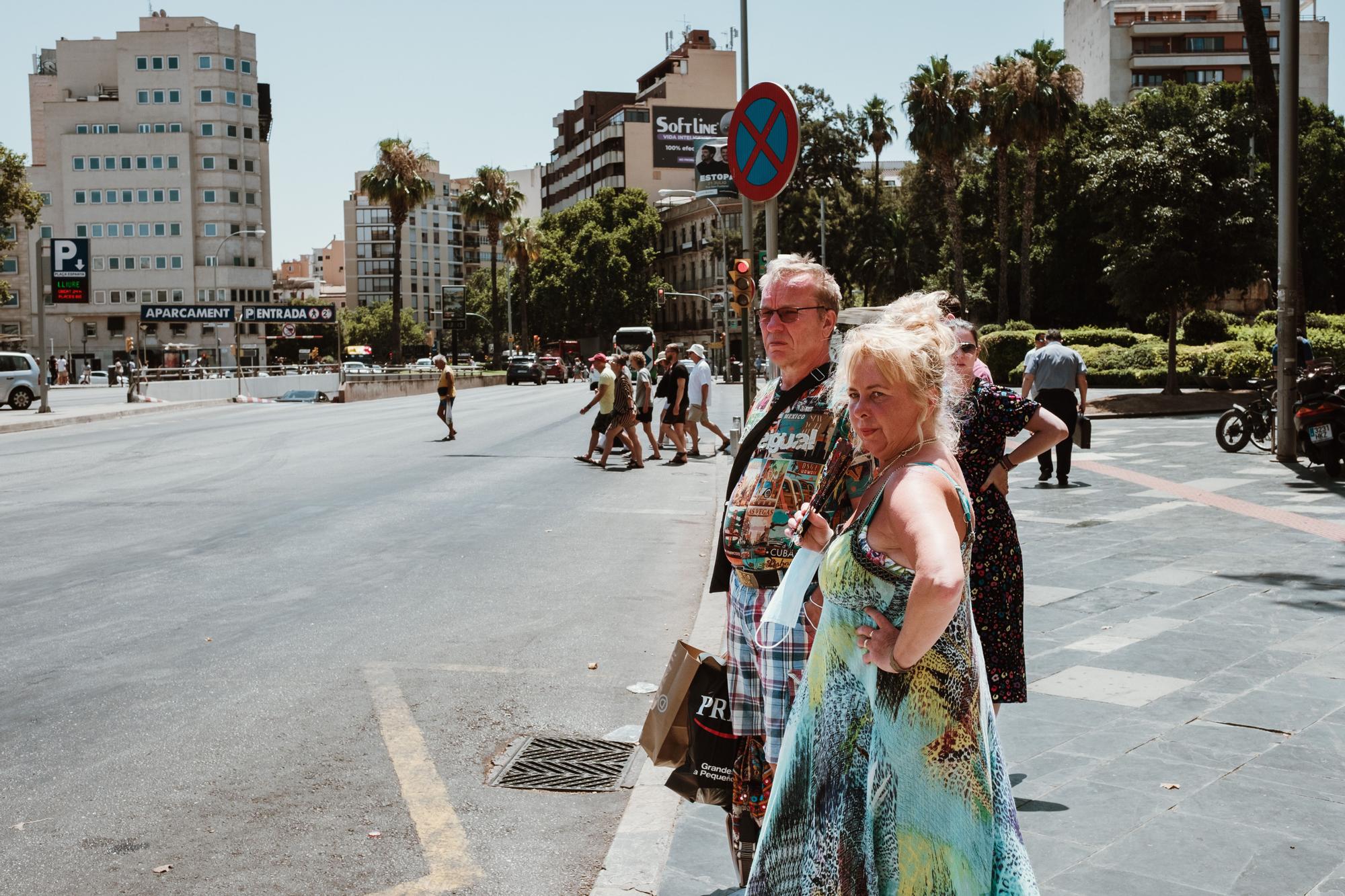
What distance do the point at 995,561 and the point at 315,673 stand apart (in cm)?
367

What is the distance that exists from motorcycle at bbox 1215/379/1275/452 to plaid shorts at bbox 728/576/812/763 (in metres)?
16.8

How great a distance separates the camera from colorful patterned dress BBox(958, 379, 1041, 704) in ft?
13.9

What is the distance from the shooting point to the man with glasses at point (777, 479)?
314 cm

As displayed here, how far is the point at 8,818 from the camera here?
436cm

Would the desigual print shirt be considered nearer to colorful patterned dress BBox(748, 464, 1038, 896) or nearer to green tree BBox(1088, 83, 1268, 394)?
colorful patterned dress BBox(748, 464, 1038, 896)

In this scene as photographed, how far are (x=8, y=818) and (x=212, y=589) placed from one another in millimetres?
4414

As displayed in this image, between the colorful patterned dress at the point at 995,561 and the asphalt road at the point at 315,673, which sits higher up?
the colorful patterned dress at the point at 995,561

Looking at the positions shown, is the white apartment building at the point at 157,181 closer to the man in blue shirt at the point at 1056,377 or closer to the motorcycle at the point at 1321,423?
the man in blue shirt at the point at 1056,377

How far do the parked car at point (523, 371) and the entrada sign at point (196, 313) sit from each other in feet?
54.9

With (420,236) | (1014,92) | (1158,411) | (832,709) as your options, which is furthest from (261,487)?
(420,236)

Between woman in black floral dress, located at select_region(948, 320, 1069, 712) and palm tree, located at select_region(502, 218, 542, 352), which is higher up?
palm tree, located at select_region(502, 218, 542, 352)

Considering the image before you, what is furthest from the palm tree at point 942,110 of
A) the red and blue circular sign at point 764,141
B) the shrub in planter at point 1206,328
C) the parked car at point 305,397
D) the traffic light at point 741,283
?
the red and blue circular sign at point 764,141

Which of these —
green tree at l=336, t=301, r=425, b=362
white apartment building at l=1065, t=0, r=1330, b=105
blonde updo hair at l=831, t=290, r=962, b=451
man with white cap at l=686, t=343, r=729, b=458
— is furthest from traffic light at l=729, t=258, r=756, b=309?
green tree at l=336, t=301, r=425, b=362

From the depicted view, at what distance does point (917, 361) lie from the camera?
250 centimetres
